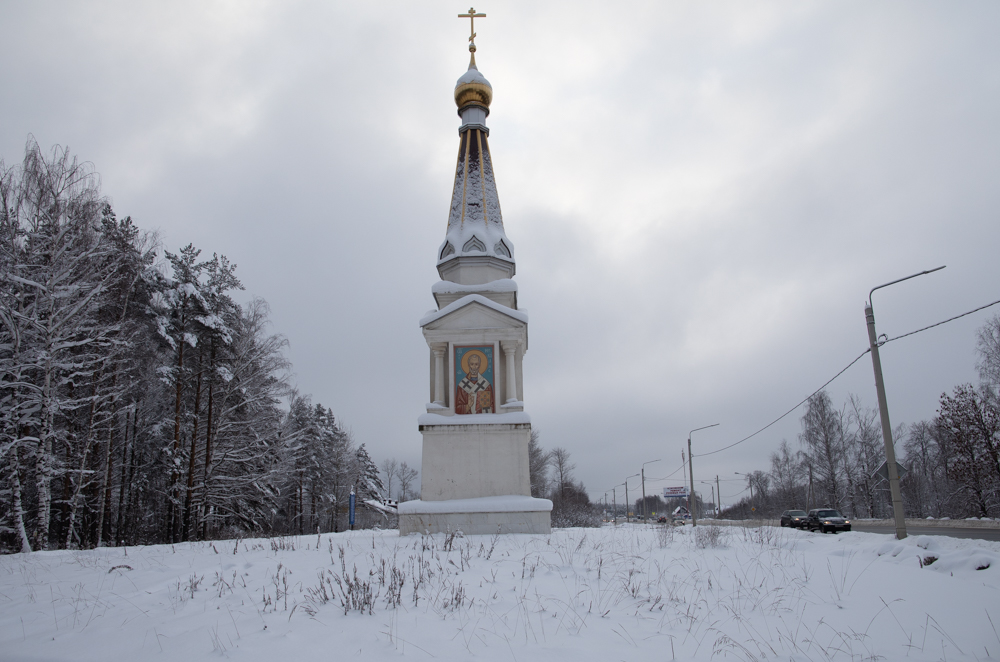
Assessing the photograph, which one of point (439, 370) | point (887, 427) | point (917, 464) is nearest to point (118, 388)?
point (439, 370)

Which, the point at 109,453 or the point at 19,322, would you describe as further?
the point at 109,453

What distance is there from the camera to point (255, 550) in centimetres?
996

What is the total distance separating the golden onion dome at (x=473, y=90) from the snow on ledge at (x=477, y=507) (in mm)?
13790

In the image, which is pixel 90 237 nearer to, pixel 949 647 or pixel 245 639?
pixel 245 639

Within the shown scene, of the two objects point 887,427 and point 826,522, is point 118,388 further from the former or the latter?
point 826,522

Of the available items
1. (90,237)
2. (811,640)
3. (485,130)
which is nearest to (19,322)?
(90,237)

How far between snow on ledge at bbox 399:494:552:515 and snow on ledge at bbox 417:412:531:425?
200 centimetres

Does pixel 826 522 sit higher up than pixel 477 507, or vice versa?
pixel 477 507

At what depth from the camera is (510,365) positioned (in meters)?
15.5

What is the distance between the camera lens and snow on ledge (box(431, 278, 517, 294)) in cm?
1669

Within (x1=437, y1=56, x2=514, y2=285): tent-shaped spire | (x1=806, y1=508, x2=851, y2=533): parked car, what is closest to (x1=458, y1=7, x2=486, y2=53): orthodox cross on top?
(x1=437, y1=56, x2=514, y2=285): tent-shaped spire

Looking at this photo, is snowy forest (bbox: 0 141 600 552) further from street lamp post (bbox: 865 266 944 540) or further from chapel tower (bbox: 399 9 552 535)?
street lamp post (bbox: 865 266 944 540)

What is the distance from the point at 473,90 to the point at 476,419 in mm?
11916

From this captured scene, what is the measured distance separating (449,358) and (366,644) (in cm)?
1102
